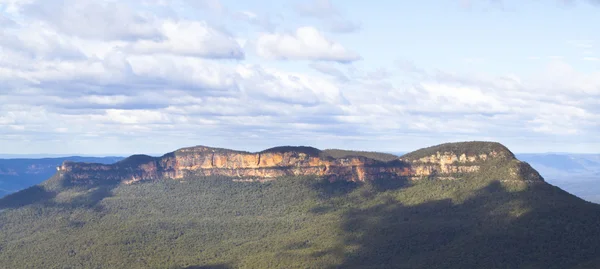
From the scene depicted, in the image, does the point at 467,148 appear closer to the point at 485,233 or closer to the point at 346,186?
the point at 346,186

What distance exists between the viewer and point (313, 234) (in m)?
148

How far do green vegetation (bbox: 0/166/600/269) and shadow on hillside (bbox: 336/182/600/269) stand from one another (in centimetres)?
27

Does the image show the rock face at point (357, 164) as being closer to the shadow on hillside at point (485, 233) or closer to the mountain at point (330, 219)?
the mountain at point (330, 219)

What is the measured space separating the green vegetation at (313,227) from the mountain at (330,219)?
282 millimetres

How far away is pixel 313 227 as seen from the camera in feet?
507

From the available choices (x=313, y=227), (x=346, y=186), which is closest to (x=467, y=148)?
(x=346, y=186)

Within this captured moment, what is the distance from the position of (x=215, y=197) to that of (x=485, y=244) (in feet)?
277

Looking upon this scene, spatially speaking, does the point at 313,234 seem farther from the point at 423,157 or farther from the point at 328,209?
the point at 423,157

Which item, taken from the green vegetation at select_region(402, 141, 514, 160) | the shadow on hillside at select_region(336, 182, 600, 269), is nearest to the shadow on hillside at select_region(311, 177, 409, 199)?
the green vegetation at select_region(402, 141, 514, 160)

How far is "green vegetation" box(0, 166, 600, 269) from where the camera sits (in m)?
121

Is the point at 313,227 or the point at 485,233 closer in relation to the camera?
the point at 485,233

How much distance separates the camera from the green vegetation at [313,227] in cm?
12125

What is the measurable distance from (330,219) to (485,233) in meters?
39.9

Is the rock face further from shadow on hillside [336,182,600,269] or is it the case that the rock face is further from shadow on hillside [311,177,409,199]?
shadow on hillside [336,182,600,269]
